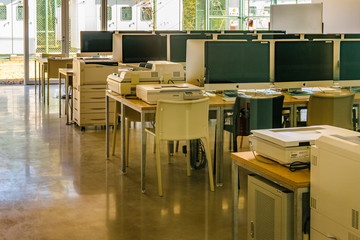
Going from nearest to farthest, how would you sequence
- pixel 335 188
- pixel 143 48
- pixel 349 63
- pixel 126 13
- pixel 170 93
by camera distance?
pixel 335 188
pixel 170 93
pixel 349 63
pixel 143 48
pixel 126 13

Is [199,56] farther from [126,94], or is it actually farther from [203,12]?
[203,12]

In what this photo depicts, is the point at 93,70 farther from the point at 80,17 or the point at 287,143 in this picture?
the point at 80,17

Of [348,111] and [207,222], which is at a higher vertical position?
[348,111]

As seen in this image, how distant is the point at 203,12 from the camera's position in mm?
14578

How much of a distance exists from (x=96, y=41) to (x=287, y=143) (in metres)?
7.32

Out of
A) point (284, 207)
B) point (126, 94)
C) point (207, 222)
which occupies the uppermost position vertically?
point (126, 94)

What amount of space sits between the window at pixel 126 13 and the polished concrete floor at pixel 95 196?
23.4ft

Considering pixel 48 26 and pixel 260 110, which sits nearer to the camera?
pixel 260 110

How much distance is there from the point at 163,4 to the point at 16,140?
7810 millimetres

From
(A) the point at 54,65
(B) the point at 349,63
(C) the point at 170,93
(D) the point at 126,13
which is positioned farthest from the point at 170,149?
(D) the point at 126,13

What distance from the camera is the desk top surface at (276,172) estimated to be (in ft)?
9.41

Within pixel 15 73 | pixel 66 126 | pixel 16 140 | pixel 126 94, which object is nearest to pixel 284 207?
pixel 126 94

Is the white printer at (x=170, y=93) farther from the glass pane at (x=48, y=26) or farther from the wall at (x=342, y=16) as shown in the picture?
the glass pane at (x=48, y=26)

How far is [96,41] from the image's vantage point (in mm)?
9930
